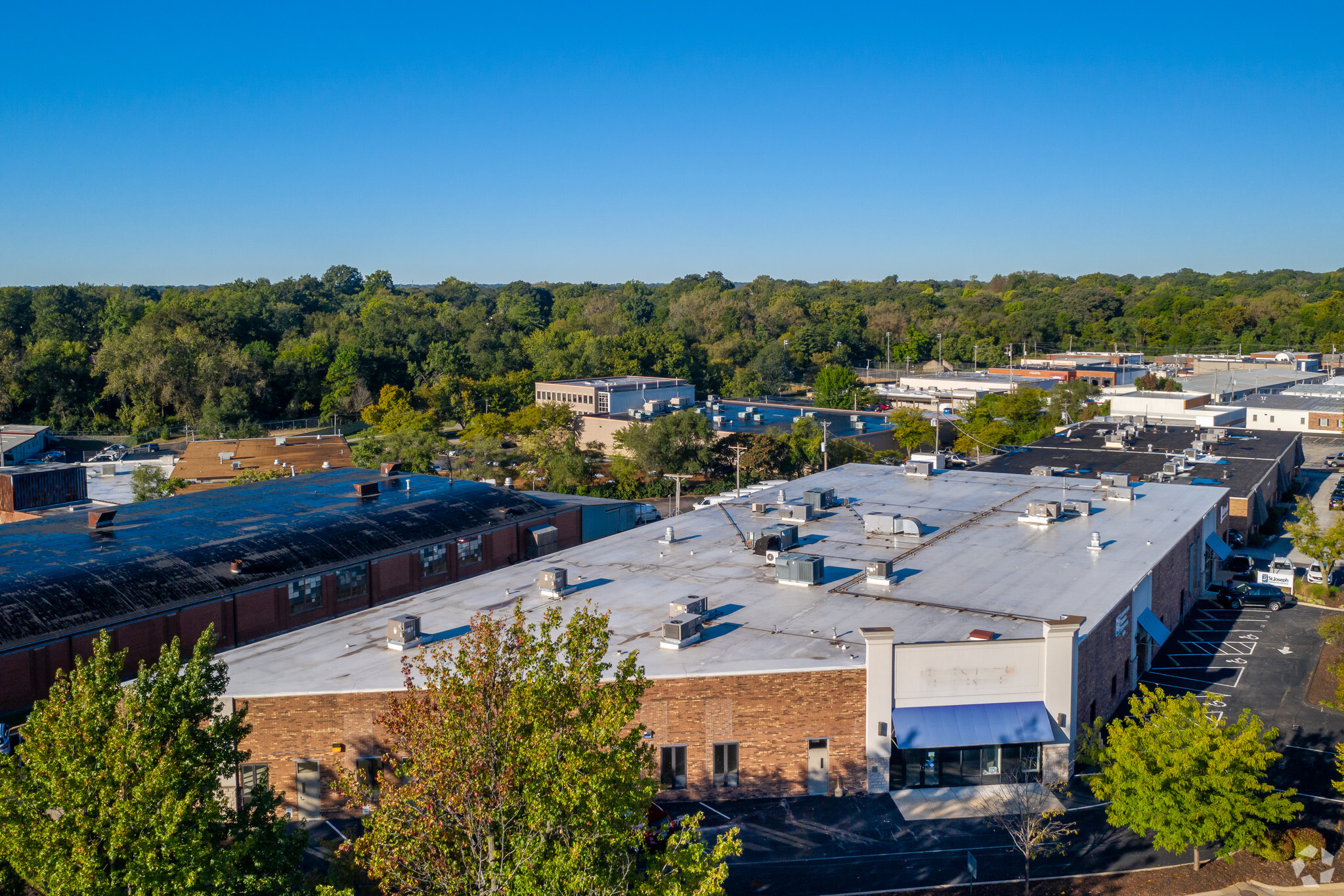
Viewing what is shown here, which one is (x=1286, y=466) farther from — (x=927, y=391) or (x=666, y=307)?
(x=666, y=307)

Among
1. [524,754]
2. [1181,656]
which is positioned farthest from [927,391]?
[524,754]

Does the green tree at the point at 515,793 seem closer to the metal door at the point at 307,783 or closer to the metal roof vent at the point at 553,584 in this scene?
the metal door at the point at 307,783

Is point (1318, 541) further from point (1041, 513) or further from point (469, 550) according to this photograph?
point (469, 550)

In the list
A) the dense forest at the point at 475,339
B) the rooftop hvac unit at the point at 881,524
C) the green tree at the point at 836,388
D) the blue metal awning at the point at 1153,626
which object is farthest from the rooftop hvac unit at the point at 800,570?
the green tree at the point at 836,388

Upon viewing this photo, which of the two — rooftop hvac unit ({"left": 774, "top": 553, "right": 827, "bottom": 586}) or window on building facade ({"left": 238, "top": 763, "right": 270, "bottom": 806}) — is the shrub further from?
window on building facade ({"left": 238, "top": 763, "right": 270, "bottom": 806})

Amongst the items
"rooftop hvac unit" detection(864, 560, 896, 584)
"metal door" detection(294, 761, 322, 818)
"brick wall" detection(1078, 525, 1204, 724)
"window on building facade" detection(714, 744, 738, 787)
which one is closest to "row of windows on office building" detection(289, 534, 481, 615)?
"metal door" detection(294, 761, 322, 818)

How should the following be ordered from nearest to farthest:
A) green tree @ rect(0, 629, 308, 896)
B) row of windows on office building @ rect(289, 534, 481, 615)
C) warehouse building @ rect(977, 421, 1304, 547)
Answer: green tree @ rect(0, 629, 308, 896), row of windows on office building @ rect(289, 534, 481, 615), warehouse building @ rect(977, 421, 1304, 547)
